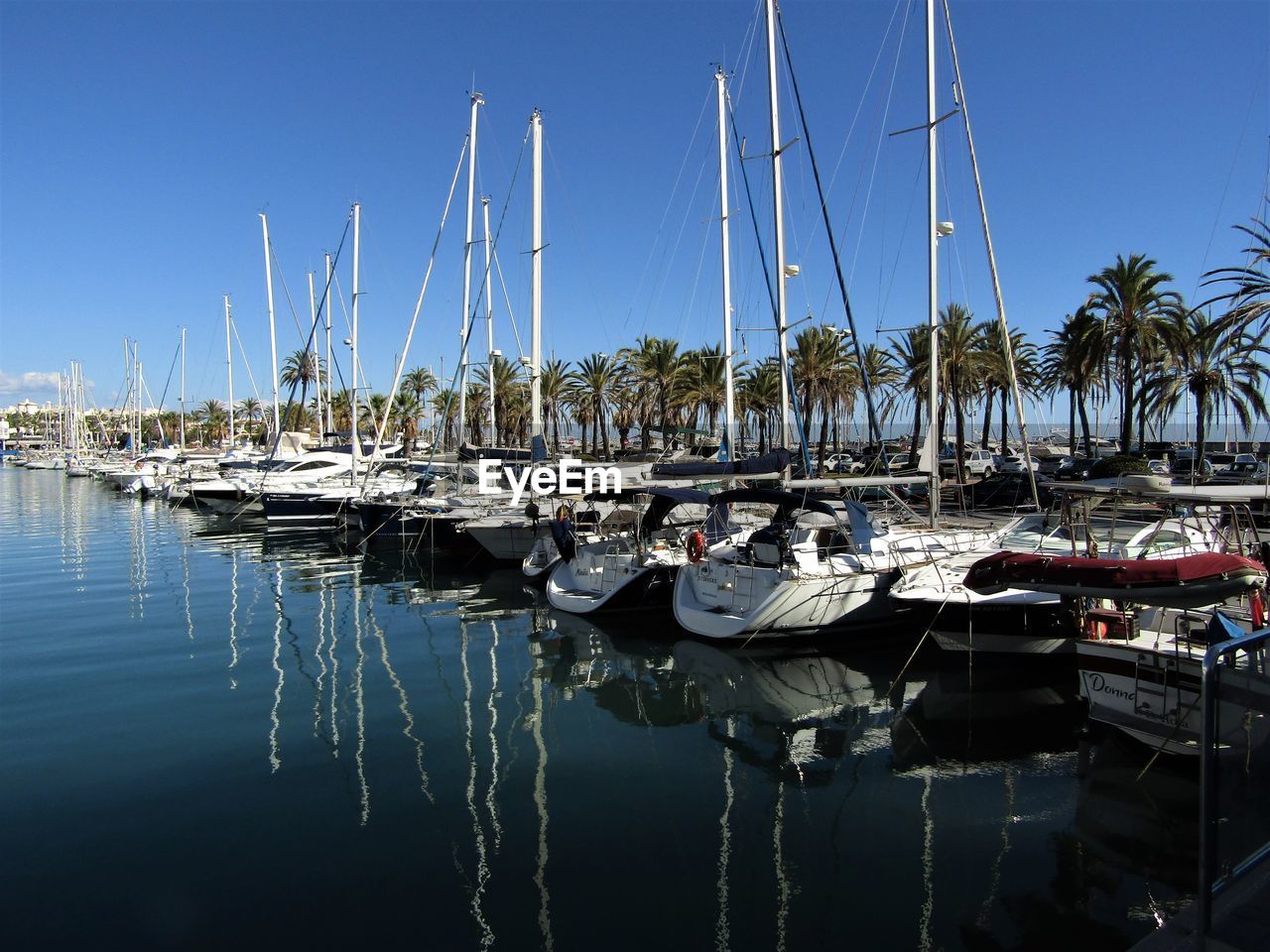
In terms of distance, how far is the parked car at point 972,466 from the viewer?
45.6m

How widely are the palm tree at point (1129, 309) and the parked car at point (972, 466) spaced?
8115 millimetres

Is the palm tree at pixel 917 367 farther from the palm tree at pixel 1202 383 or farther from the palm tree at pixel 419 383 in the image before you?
the palm tree at pixel 419 383

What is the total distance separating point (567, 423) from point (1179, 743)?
234ft

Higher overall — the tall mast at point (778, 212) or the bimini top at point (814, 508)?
the tall mast at point (778, 212)

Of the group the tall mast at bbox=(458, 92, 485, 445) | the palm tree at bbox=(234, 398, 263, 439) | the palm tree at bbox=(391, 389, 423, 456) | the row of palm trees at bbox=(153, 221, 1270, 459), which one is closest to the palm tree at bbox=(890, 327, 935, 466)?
the row of palm trees at bbox=(153, 221, 1270, 459)

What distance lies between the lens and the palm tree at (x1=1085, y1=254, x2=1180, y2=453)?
36812mm

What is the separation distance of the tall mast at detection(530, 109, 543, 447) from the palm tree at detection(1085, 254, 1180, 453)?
1048 inches

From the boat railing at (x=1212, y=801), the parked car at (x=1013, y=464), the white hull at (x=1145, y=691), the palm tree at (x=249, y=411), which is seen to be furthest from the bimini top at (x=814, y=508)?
the palm tree at (x=249, y=411)

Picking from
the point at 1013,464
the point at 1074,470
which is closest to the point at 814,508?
the point at 1074,470

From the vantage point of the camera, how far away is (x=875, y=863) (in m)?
8.30

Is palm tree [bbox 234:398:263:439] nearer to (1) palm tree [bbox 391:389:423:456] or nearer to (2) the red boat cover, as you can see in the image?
(1) palm tree [bbox 391:389:423:456]

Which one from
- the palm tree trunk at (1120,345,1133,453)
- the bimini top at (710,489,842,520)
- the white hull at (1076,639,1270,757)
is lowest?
the white hull at (1076,639,1270,757)

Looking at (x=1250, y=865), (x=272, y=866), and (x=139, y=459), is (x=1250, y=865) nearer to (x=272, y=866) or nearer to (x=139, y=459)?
(x=272, y=866)

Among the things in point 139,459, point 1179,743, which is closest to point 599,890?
point 1179,743
